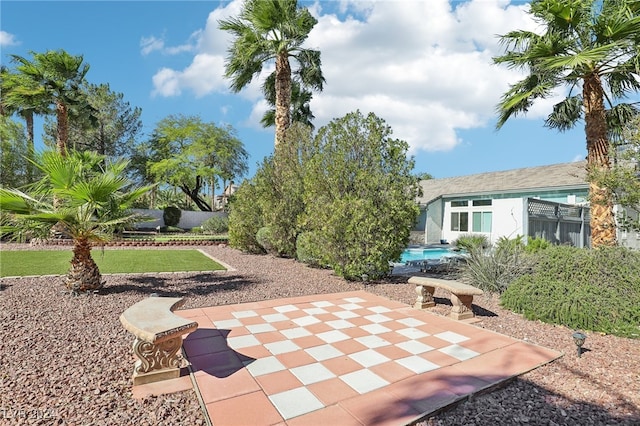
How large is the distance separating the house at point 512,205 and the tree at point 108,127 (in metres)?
29.6

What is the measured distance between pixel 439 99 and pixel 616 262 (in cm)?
824

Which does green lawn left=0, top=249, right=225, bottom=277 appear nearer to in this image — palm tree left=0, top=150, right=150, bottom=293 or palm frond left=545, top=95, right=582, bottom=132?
palm tree left=0, top=150, right=150, bottom=293

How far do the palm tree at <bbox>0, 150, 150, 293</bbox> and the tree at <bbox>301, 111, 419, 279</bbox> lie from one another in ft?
14.4

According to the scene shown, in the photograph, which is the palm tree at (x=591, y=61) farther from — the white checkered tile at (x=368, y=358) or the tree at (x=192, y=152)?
the tree at (x=192, y=152)

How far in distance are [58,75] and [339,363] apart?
71.7 feet

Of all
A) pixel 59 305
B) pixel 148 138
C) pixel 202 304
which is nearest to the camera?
pixel 59 305

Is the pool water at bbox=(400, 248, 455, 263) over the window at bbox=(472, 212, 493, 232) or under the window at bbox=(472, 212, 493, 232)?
under

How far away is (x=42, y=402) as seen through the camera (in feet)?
9.57

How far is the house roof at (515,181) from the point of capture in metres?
17.8

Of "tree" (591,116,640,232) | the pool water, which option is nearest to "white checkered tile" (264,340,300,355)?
"tree" (591,116,640,232)

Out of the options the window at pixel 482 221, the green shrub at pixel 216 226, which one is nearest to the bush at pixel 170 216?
the green shrub at pixel 216 226

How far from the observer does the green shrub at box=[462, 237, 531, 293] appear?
7.53 meters

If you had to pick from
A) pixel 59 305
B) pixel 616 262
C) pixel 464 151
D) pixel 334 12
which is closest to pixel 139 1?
pixel 334 12

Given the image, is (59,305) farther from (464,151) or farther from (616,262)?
(464,151)
